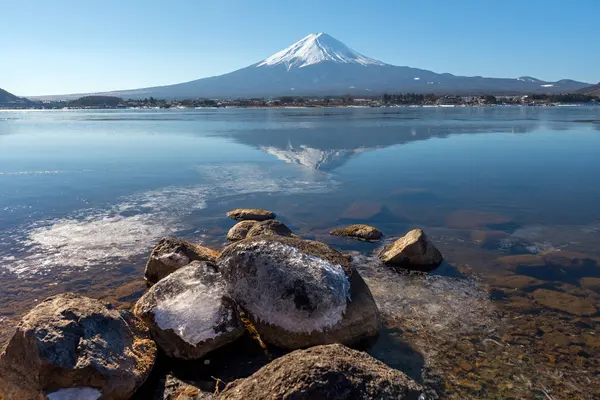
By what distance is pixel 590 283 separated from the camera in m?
7.51

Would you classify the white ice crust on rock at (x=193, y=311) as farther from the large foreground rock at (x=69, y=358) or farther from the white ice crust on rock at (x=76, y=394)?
the white ice crust on rock at (x=76, y=394)

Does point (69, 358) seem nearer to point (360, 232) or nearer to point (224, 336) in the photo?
point (224, 336)

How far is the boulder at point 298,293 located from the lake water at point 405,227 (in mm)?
568

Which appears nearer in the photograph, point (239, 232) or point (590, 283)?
point (590, 283)

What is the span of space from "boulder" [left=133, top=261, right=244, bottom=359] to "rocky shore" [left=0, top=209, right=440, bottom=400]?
0.04ft

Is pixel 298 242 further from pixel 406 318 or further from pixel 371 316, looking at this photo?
pixel 406 318

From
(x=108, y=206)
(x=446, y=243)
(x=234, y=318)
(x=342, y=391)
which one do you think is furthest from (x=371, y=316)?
(x=108, y=206)

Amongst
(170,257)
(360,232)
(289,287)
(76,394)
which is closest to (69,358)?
(76,394)

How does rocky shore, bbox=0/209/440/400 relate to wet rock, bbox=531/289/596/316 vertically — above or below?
above

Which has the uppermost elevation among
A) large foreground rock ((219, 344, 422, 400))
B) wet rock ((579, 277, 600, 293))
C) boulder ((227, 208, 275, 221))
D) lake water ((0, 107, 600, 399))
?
large foreground rock ((219, 344, 422, 400))

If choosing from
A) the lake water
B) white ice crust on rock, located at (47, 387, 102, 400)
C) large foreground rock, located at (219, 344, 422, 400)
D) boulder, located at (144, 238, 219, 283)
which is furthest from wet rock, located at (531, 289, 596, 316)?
white ice crust on rock, located at (47, 387, 102, 400)

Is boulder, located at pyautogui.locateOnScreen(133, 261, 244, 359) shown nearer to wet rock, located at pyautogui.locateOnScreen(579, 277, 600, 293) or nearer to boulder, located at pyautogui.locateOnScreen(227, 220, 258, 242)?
boulder, located at pyautogui.locateOnScreen(227, 220, 258, 242)

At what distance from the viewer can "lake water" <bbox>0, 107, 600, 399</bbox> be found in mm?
5539

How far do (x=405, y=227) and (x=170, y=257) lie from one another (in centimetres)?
562
